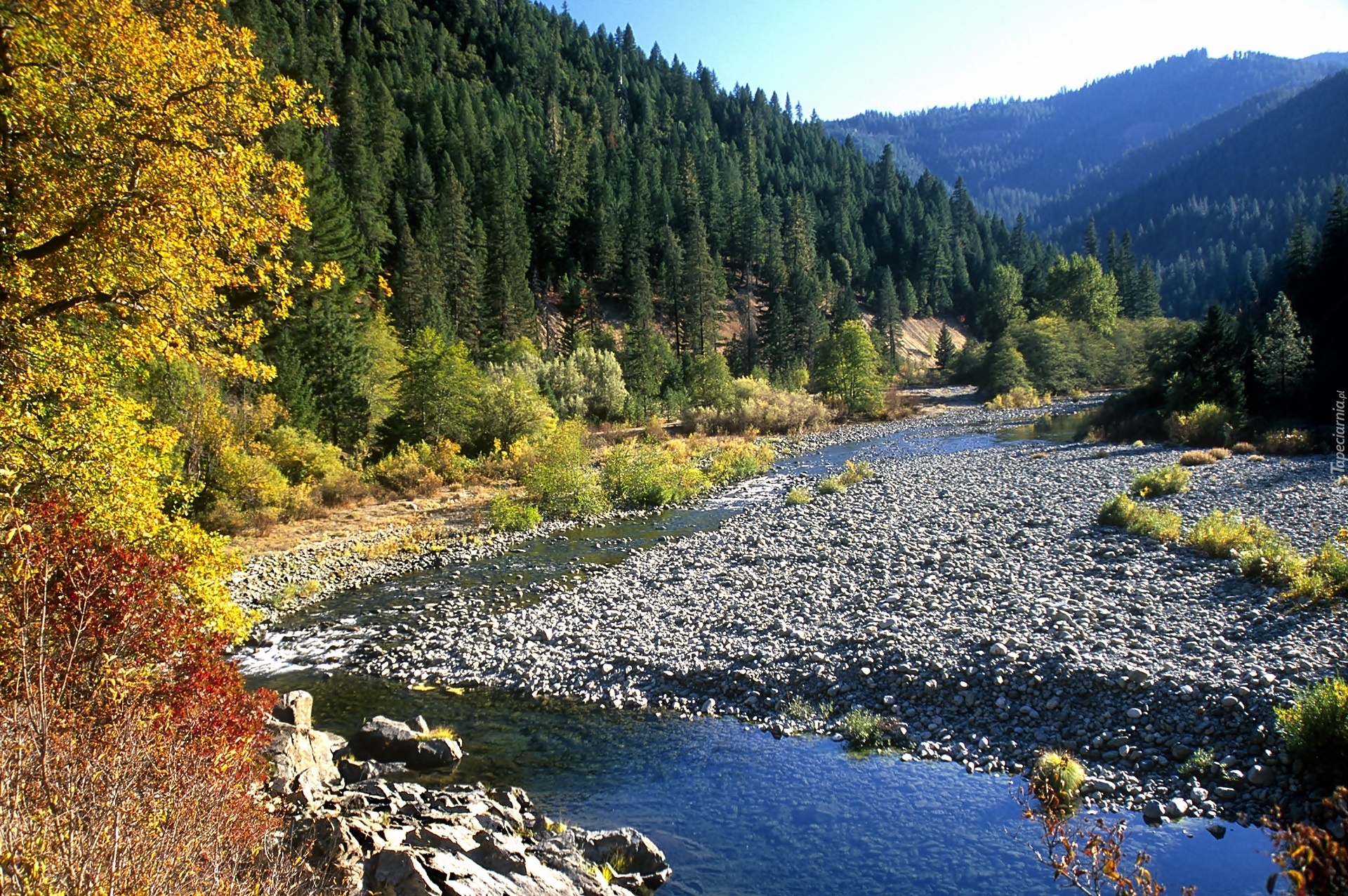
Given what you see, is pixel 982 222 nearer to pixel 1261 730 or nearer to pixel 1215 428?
pixel 1215 428

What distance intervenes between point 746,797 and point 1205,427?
37168mm

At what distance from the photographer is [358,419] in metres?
34.9

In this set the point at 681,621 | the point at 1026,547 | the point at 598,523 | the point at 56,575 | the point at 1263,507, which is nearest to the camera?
the point at 56,575

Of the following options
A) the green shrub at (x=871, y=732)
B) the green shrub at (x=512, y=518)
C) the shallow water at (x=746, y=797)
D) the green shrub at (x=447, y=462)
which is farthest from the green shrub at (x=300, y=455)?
the green shrub at (x=871, y=732)

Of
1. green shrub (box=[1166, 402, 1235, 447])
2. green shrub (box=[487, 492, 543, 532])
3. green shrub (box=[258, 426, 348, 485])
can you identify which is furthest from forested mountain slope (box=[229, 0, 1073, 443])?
green shrub (box=[1166, 402, 1235, 447])

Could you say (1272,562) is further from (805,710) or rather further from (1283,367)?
(1283,367)

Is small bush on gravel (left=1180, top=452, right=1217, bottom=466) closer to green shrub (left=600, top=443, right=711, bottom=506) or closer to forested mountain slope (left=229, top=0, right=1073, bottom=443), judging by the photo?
green shrub (left=600, top=443, right=711, bottom=506)

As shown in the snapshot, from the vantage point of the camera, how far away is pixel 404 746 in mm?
10906

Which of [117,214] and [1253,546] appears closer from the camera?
[117,214]

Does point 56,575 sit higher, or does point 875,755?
point 56,575

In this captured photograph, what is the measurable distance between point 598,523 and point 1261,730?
2056 centimetres

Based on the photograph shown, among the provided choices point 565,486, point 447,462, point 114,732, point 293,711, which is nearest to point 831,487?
point 565,486

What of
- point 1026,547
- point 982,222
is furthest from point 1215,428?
point 982,222

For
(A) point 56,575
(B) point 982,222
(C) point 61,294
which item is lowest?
(A) point 56,575
